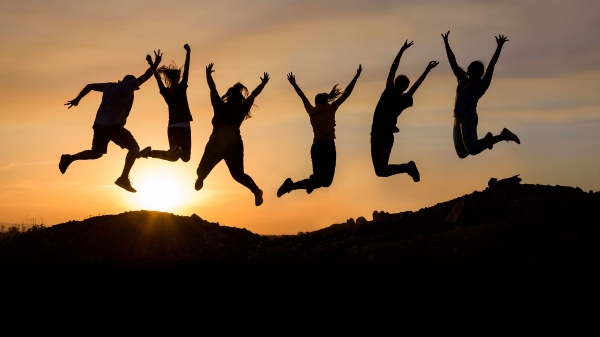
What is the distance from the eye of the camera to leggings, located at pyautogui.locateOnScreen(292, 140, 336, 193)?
15.0m

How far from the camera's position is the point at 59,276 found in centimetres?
1495

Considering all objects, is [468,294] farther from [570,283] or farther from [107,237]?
[107,237]

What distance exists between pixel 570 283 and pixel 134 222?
9933 mm

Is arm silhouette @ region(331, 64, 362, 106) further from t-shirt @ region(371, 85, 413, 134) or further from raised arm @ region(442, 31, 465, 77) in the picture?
raised arm @ region(442, 31, 465, 77)

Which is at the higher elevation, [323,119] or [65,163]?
[323,119]

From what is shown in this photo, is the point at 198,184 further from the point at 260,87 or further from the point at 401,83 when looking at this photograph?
the point at 401,83

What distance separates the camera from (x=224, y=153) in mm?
14953

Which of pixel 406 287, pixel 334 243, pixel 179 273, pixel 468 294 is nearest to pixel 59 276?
pixel 179 273

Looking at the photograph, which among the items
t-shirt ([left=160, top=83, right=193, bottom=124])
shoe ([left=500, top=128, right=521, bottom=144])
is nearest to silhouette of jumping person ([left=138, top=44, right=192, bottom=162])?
t-shirt ([left=160, top=83, right=193, bottom=124])

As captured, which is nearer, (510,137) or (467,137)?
(467,137)

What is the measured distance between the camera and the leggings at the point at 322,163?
49.2 feet

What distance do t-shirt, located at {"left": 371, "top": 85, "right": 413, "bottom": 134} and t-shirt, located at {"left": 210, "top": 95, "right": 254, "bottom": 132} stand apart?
2.41 metres

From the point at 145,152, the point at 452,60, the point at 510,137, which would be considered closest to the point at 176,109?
the point at 145,152

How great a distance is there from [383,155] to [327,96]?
156cm
